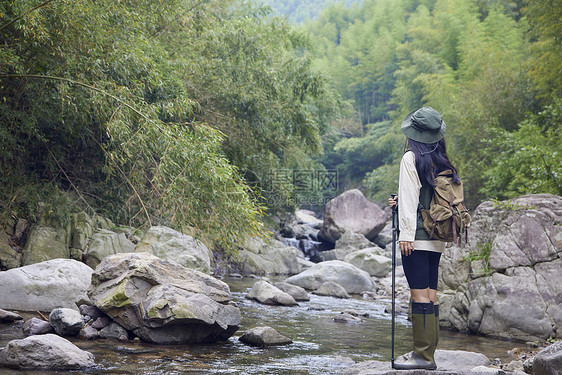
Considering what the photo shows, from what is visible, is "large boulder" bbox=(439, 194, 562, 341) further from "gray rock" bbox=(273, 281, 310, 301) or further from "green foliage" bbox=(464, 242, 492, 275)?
"gray rock" bbox=(273, 281, 310, 301)

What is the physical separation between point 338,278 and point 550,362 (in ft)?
28.9

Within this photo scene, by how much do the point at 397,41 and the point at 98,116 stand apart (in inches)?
1710

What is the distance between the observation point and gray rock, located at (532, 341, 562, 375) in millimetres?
4031

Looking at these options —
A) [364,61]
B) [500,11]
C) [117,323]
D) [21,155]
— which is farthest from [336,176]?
[117,323]

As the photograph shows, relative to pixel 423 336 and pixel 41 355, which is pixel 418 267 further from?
pixel 41 355

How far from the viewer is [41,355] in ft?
15.0

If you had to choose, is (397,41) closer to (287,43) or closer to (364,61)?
(364,61)

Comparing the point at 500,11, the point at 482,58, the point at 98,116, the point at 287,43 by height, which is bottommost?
the point at 98,116

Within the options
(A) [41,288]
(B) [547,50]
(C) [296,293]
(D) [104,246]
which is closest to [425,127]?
(A) [41,288]

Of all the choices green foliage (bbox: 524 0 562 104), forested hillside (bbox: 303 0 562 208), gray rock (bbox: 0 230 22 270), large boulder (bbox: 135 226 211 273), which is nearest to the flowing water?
large boulder (bbox: 135 226 211 273)

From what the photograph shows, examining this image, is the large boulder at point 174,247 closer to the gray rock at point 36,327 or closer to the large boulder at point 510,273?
the gray rock at point 36,327

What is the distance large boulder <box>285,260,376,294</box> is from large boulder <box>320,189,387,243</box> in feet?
33.6

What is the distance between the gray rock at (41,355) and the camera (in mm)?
4527

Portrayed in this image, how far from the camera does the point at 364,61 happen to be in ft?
166
